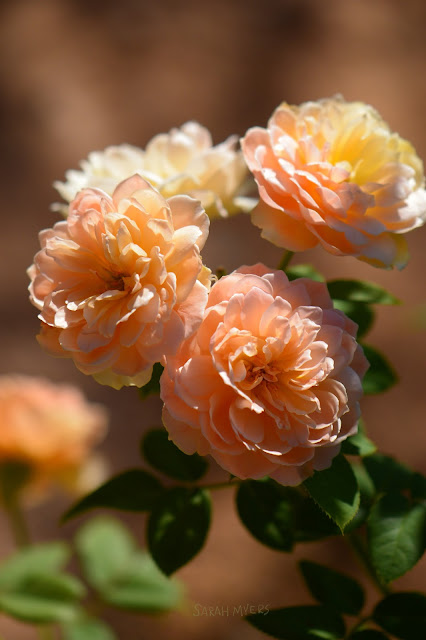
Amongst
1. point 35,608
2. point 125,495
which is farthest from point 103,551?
point 125,495

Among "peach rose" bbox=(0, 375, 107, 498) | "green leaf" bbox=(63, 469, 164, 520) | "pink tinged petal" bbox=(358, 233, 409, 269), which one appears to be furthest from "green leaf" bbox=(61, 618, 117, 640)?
"pink tinged petal" bbox=(358, 233, 409, 269)

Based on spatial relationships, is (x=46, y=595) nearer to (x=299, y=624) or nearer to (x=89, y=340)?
(x=299, y=624)

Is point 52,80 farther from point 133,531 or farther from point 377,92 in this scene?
point 133,531

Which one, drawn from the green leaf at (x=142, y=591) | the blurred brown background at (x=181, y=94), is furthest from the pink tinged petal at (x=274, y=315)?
the blurred brown background at (x=181, y=94)

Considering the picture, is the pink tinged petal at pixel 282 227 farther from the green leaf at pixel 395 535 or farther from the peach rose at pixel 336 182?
the green leaf at pixel 395 535

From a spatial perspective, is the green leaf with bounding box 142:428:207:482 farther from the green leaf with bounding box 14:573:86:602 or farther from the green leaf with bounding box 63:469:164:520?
the green leaf with bounding box 14:573:86:602
